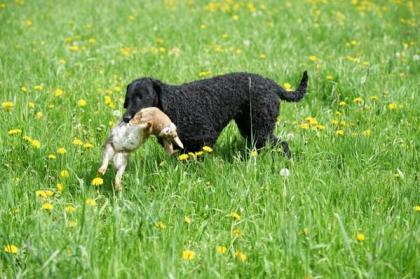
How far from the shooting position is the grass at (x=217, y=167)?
2.57m

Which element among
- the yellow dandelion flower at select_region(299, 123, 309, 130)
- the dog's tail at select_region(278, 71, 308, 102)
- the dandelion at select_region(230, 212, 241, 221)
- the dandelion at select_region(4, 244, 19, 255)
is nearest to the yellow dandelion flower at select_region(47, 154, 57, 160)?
the dandelion at select_region(4, 244, 19, 255)

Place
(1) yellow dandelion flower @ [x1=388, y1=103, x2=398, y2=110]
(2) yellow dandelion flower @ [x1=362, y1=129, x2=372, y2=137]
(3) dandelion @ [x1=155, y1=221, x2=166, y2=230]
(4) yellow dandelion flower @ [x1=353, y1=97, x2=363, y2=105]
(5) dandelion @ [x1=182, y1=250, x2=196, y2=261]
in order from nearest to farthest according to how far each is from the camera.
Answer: (5) dandelion @ [x1=182, y1=250, x2=196, y2=261]
(3) dandelion @ [x1=155, y1=221, x2=166, y2=230]
(2) yellow dandelion flower @ [x1=362, y1=129, x2=372, y2=137]
(1) yellow dandelion flower @ [x1=388, y1=103, x2=398, y2=110]
(4) yellow dandelion flower @ [x1=353, y1=97, x2=363, y2=105]

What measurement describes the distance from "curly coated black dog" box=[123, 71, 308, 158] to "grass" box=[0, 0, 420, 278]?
174 mm

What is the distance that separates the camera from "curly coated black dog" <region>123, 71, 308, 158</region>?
12.4 feet

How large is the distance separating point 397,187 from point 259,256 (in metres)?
1.06

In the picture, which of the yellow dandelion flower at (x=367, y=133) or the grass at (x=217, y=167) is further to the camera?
the yellow dandelion flower at (x=367, y=133)

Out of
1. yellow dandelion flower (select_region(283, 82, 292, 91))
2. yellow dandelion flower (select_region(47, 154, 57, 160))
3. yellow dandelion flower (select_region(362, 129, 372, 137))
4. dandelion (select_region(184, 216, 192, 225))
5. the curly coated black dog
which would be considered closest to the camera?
dandelion (select_region(184, 216, 192, 225))

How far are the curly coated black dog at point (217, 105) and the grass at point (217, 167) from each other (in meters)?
0.17

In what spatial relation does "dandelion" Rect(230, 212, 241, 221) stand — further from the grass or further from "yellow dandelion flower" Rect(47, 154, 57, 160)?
"yellow dandelion flower" Rect(47, 154, 57, 160)

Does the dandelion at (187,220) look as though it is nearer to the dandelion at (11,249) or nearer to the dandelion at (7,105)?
the dandelion at (11,249)

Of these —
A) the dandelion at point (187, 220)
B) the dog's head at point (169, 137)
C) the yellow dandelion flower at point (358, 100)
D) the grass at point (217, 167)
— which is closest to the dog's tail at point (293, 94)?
the grass at point (217, 167)

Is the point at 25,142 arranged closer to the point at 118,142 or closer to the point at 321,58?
the point at 118,142

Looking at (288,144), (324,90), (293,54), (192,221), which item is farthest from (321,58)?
(192,221)

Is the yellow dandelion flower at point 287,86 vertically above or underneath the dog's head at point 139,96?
underneath
